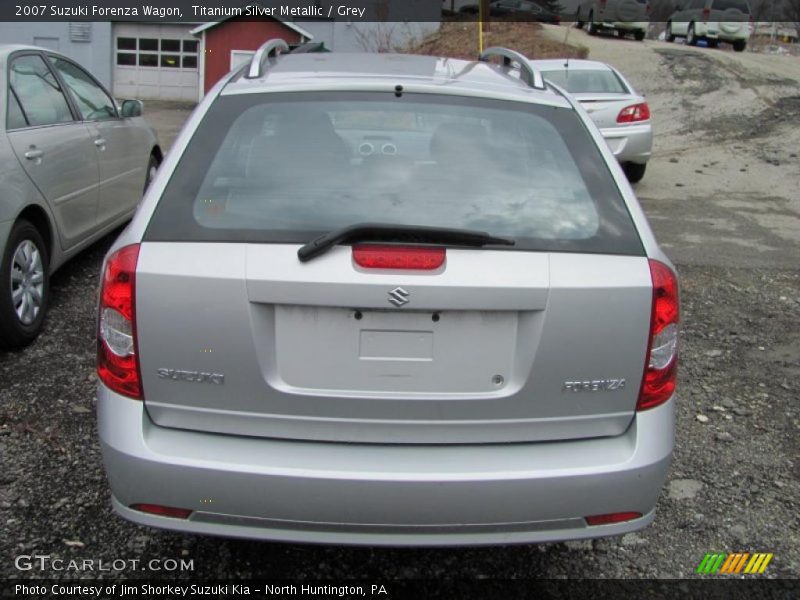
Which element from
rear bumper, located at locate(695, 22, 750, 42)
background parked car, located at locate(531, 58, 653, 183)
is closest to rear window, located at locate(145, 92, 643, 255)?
background parked car, located at locate(531, 58, 653, 183)

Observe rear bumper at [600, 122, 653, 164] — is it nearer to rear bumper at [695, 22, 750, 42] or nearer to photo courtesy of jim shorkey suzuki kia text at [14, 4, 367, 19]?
rear bumper at [695, 22, 750, 42]

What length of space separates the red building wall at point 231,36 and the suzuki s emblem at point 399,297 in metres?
24.6

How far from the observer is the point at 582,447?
7.90 ft

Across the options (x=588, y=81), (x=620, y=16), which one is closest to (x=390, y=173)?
(x=588, y=81)

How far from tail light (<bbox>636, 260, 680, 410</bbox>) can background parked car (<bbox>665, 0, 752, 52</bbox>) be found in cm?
2491

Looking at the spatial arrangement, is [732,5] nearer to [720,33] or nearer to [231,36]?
[720,33]

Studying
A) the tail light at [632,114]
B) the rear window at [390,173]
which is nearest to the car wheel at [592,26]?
the tail light at [632,114]

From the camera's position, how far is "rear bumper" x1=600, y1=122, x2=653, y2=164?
10352mm

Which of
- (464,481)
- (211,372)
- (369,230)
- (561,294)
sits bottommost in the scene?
(464,481)

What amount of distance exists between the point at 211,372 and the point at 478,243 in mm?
862

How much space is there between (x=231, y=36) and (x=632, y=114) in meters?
18.2

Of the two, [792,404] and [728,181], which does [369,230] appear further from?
[728,181]

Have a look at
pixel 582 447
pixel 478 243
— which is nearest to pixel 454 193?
pixel 478 243

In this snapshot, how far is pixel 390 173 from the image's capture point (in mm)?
2539
